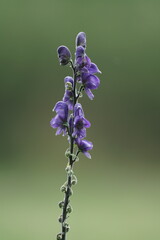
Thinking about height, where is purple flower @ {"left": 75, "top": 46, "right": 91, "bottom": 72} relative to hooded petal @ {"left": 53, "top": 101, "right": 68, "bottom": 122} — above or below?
above

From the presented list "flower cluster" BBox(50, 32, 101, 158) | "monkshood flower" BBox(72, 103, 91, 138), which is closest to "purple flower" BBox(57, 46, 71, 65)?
"flower cluster" BBox(50, 32, 101, 158)

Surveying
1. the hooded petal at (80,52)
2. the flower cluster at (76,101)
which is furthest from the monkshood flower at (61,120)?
the hooded petal at (80,52)

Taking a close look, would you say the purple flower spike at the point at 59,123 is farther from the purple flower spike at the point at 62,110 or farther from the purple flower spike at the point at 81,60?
the purple flower spike at the point at 81,60

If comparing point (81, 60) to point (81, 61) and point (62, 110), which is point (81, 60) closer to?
point (81, 61)

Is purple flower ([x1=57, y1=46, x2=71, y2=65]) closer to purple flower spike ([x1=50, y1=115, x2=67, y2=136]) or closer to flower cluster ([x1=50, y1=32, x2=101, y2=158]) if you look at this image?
flower cluster ([x1=50, y1=32, x2=101, y2=158])

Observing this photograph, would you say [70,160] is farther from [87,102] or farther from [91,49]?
[91,49]

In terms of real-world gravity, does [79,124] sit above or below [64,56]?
below

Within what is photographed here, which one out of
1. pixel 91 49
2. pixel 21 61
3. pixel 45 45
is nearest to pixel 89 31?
pixel 91 49

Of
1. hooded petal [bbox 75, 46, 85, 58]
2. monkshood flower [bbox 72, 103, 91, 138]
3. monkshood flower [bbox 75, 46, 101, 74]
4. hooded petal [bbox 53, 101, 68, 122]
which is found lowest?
monkshood flower [bbox 72, 103, 91, 138]

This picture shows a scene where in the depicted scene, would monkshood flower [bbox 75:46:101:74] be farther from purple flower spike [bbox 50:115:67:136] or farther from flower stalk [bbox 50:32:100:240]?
purple flower spike [bbox 50:115:67:136]

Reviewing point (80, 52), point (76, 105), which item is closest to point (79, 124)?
point (76, 105)
